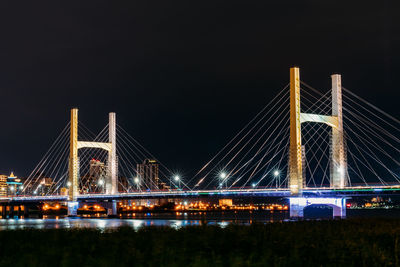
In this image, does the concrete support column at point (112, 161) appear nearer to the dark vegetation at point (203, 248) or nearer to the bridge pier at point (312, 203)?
→ the bridge pier at point (312, 203)

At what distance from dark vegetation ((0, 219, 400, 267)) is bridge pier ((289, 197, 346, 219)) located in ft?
114

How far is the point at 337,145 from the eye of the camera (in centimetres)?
6222

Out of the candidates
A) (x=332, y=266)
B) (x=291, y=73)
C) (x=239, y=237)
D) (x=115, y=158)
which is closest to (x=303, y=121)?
(x=291, y=73)

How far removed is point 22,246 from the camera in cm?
2311

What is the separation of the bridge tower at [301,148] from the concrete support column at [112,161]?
30294mm

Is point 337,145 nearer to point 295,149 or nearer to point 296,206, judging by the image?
point 295,149

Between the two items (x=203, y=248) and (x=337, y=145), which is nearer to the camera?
(x=203, y=248)

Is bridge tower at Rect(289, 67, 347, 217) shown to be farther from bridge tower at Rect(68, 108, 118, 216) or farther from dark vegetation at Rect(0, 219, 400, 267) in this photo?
dark vegetation at Rect(0, 219, 400, 267)

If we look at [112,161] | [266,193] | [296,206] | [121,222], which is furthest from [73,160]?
[296,206]

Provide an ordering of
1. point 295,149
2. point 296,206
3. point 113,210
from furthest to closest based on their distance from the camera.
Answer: point 113,210 < point 296,206 < point 295,149

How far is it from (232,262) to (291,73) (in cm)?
4902

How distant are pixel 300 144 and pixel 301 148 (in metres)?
1.08

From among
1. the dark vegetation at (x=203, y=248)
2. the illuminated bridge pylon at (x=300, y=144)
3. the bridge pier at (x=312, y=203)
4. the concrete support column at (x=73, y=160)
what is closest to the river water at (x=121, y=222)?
the dark vegetation at (x=203, y=248)

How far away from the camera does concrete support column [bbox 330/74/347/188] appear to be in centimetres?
6081
